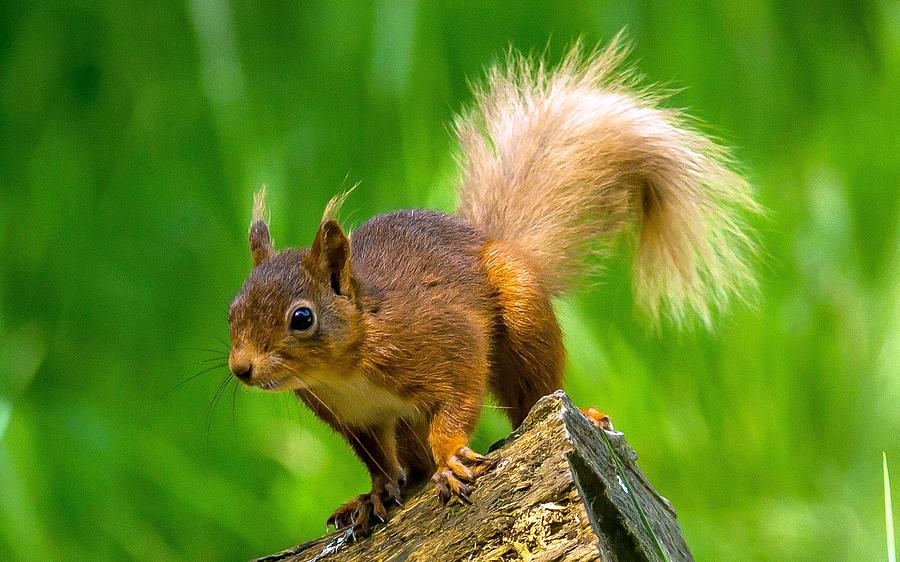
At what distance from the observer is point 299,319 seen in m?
1.88

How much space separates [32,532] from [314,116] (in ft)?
4.50

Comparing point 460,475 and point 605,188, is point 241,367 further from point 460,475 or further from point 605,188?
point 605,188

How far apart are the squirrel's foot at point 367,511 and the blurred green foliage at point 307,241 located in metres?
0.99

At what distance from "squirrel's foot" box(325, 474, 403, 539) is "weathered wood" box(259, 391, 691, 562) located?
0.09 m

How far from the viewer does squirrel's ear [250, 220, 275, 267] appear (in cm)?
210

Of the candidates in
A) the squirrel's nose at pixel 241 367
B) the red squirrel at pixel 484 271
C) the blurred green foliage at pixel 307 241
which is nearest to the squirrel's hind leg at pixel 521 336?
the red squirrel at pixel 484 271

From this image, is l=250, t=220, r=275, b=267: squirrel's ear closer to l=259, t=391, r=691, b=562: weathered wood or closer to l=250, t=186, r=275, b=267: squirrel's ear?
l=250, t=186, r=275, b=267: squirrel's ear

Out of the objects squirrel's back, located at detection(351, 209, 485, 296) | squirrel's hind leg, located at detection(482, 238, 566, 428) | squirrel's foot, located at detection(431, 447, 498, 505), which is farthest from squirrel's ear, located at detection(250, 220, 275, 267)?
squirrel's foot, located at detection(431, 447, 498, 505)

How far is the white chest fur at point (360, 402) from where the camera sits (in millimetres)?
1970

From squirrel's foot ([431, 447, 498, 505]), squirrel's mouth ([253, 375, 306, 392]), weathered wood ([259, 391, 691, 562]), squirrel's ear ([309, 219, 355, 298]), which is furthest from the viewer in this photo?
squirrel's ear ([309, 219, 355, 298])

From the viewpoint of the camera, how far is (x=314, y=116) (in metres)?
3.36

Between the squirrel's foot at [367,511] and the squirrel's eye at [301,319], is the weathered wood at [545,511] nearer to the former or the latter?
the squirrel's foot at [367,511]

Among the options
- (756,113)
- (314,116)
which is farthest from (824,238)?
(314,116)

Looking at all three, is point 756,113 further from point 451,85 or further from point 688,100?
point 451,85
